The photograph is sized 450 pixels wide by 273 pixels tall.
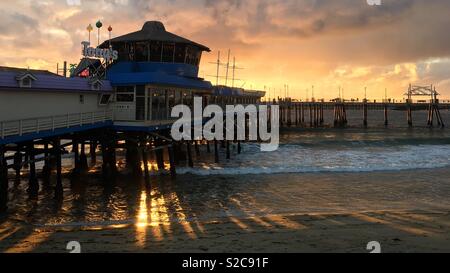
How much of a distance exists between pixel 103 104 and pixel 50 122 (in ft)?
18.2

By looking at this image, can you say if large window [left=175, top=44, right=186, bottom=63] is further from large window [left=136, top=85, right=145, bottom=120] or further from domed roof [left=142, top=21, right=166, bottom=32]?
large window [left=136, top=85, right=145, bottom=120]

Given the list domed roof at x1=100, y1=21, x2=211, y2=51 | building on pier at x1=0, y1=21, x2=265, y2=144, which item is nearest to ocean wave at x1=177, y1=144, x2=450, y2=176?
building on pier at x1=0, y1=21, x2=265, y2=144

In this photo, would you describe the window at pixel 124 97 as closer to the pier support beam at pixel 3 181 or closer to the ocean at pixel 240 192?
the ocean at pixel 240 192

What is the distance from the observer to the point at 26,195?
21.8 m

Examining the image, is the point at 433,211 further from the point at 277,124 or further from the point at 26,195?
the point at 277,124

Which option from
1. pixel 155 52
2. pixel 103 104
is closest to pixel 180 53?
pixel 155 52

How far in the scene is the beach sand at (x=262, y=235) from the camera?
1194 centimetres

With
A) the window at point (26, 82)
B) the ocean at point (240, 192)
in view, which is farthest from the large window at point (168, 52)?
the window at point (26, 82)

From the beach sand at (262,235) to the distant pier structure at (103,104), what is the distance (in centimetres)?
595

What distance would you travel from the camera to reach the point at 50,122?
2073 cm

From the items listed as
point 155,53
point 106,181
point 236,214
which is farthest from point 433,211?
point 155,53

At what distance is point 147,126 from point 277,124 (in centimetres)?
5758

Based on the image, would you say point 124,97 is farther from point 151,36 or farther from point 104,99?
point 151,36

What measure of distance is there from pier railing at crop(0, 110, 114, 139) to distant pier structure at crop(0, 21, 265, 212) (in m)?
0.05
